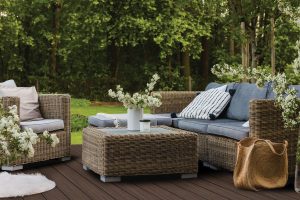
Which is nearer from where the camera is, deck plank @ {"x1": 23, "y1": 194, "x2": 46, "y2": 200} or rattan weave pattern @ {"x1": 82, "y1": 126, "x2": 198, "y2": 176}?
deck plank @ {"x1": 23, "y1": 194, "x2": 46, "y2": 200}

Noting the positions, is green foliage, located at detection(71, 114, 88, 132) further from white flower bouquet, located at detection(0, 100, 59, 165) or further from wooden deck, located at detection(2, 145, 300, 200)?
white flower bouquet, located at detection(0, 100, 59, 165)

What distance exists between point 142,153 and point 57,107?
144 cm

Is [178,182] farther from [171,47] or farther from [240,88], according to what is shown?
[171,47]

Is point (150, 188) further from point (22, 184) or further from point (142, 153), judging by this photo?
point (22, 184)

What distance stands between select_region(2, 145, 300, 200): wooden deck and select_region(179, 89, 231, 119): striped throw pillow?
78cm

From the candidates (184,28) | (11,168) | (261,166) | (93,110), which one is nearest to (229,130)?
(261,166)

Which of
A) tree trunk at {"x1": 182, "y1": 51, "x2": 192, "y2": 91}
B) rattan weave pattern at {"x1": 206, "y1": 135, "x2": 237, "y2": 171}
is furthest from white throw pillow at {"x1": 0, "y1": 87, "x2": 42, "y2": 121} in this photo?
tree trunk at {"x1": 182, "y1": 51, "x2": 192, "y2": 91}

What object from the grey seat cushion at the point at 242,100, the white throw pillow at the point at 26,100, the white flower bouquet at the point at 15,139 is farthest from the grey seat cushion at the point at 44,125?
the grey seat cushion at the point at 242,100

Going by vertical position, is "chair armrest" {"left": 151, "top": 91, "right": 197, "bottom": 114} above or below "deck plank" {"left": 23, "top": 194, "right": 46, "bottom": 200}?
above

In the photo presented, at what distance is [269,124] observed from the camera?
15.6 feet

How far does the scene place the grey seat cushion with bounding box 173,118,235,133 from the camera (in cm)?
566

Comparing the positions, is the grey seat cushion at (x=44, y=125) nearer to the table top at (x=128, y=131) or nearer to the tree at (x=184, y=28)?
the table top at (x=128, y=131)

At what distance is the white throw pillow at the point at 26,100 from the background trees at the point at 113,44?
884 cm

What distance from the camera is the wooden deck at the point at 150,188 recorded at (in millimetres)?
4355
